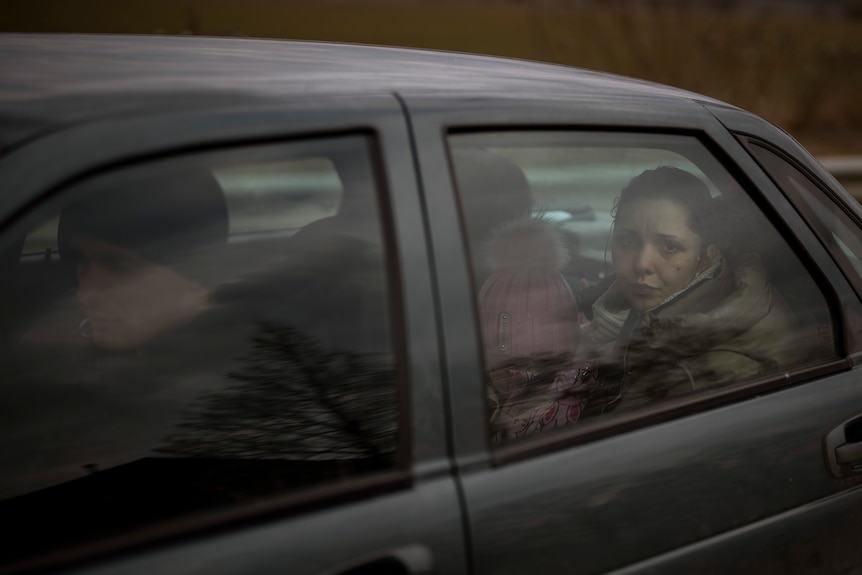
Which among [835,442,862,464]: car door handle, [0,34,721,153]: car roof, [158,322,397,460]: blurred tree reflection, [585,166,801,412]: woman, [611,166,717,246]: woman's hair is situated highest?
[0,34,721,153]: car roof

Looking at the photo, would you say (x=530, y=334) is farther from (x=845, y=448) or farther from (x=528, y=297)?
(x=845, y=448)

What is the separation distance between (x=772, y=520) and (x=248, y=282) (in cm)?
109

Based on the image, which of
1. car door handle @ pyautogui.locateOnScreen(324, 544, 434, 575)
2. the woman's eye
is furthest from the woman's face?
car door handle @ pyautogui.locateOnScreen(324, 544, 434, 575)

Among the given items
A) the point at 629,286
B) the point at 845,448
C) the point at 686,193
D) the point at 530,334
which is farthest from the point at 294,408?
the point at 845,448

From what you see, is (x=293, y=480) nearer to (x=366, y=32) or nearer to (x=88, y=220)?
(x=88, y=220)

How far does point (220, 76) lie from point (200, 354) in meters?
0.49

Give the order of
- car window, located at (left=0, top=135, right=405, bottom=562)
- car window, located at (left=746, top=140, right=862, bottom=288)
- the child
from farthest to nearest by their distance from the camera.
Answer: car window, located at (left=746, top=140, right=862, bottom=288), the child, car window, located at (left=0, top=135, right=405, bottom=562)

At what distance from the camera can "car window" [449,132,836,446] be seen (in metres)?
1.87

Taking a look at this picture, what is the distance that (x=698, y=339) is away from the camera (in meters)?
2.06

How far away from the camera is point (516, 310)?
1967mm

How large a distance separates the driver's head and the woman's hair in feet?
3.21

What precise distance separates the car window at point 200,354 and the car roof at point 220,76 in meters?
0.13

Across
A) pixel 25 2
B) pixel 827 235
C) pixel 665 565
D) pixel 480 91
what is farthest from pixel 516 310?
pixel 25 2

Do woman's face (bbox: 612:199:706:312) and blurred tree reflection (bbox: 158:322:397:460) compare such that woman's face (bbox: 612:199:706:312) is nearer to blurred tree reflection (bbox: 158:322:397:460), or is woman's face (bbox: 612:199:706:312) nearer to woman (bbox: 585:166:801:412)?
woman (bbox: 585:166:801:412)
